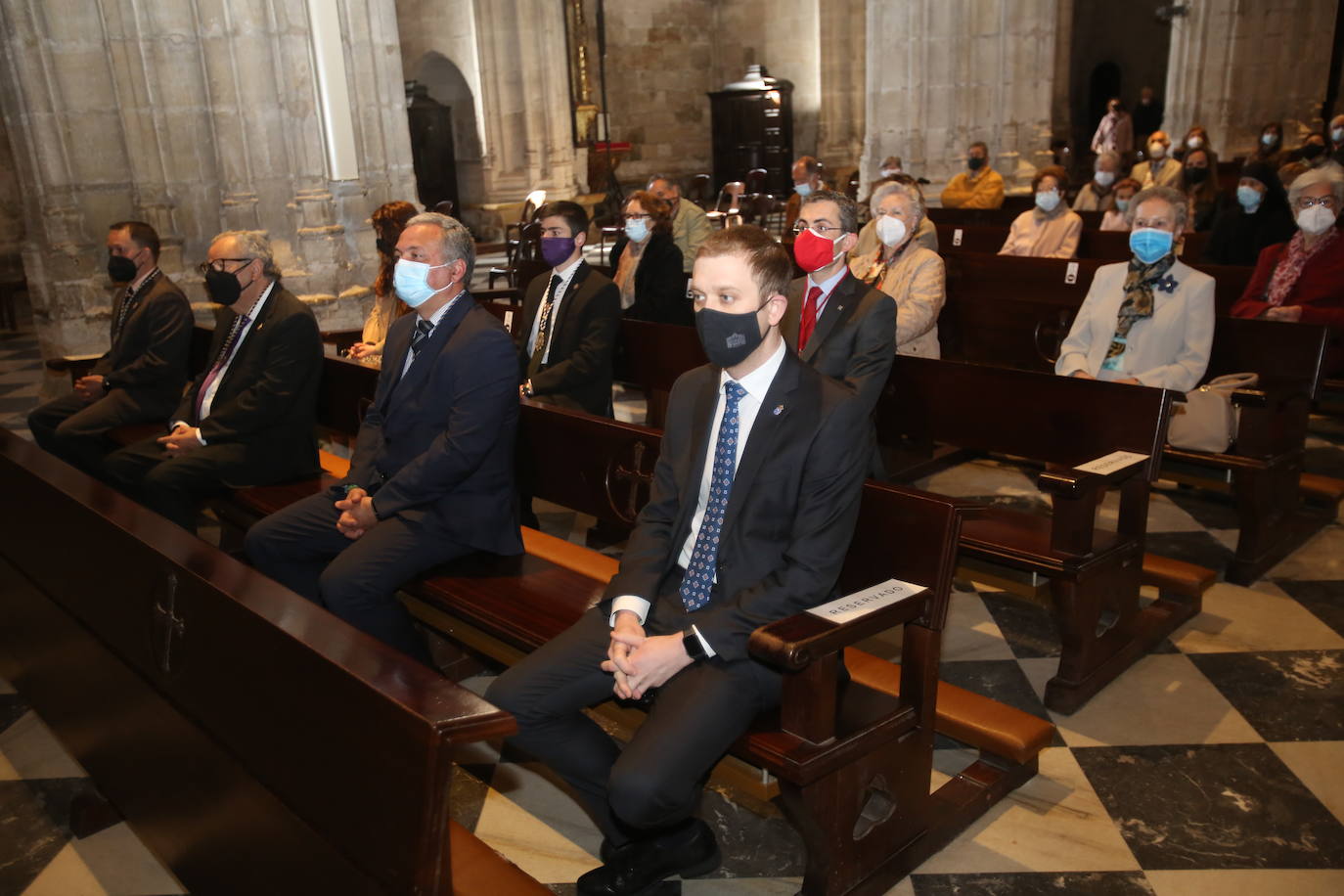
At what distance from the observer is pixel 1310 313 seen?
498cm

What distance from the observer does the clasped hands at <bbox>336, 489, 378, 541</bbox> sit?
10.8 ft

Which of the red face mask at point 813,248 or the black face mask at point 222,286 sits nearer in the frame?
→ the red face mask at point 813,248

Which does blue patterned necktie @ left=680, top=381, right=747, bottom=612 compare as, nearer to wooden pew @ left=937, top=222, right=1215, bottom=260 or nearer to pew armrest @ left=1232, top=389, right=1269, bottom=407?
pew armrest @ left=1232, top=389, right=1269, bottom=407

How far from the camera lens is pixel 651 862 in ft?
8.04

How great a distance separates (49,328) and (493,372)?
5.27 meters

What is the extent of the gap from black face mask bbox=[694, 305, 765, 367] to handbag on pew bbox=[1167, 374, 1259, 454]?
230cm

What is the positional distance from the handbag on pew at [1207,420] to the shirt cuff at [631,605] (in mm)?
2492

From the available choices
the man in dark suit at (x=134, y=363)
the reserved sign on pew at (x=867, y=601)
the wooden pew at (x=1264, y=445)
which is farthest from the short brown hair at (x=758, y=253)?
the man in dark suit at (x=134, y=363)

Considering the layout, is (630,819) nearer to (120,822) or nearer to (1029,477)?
(120,822)

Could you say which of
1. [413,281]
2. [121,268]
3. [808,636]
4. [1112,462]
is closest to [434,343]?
[413,281]

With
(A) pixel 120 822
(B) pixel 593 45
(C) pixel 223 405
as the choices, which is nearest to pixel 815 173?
(C) pixel 223 405

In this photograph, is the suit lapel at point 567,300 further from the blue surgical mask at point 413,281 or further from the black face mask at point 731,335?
the black face mask at point 731,335

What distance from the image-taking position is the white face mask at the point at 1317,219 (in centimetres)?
493

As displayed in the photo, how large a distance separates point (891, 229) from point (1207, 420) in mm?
1434
